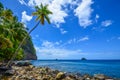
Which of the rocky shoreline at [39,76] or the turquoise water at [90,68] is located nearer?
the rocky shoreline at [39,76]

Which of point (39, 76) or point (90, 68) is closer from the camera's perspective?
point (39, 76)

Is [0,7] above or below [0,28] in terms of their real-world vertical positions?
above

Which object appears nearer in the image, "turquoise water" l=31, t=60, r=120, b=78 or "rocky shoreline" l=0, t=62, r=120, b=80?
"rocky shoreline" l=0, t=62, r=120, b=80

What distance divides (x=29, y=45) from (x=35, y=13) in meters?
113

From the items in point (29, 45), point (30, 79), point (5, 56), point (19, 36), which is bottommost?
point (30, 79)

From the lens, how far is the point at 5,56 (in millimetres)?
52344

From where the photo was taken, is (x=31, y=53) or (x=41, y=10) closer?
(x=41, y=10)

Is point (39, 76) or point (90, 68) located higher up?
point (90, 68)

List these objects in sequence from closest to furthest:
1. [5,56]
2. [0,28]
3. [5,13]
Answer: [0,28], [5,13], [5,56]

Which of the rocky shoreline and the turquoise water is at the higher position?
the turquoise water

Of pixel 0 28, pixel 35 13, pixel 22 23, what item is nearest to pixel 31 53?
pixel 22 23

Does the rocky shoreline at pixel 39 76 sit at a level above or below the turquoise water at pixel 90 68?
below

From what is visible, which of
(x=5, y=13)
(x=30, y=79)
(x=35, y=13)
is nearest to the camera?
(x=30, y=79)

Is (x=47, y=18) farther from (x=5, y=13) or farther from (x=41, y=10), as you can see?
(x=5, y=13)
